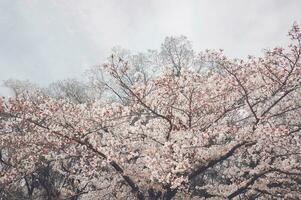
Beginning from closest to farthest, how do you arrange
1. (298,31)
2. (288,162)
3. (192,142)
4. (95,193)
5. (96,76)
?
(298,31)
(192,142)
(288,162)
(95,193)
(96,76)

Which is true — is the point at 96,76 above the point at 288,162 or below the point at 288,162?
above

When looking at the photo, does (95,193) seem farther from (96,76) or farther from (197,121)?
(96,76)

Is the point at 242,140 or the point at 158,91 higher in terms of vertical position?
the point at 158,91

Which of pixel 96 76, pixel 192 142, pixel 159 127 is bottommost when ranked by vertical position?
pixel 192 142

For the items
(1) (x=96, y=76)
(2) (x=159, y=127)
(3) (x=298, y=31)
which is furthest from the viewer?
(1) (x=96, y=76)

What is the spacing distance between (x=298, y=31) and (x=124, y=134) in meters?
5.60

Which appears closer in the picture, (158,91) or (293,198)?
(158,91)

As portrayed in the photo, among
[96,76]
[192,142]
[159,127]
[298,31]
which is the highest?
[96,76]

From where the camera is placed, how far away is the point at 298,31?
38.9ft

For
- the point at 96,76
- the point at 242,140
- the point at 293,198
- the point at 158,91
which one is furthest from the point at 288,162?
the point at 96,76

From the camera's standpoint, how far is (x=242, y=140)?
1319 cm

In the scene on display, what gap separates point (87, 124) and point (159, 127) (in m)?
2.10

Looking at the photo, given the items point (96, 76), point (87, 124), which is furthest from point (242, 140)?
point (96, 76)

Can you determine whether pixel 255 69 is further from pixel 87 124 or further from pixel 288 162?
pixel 87 124
